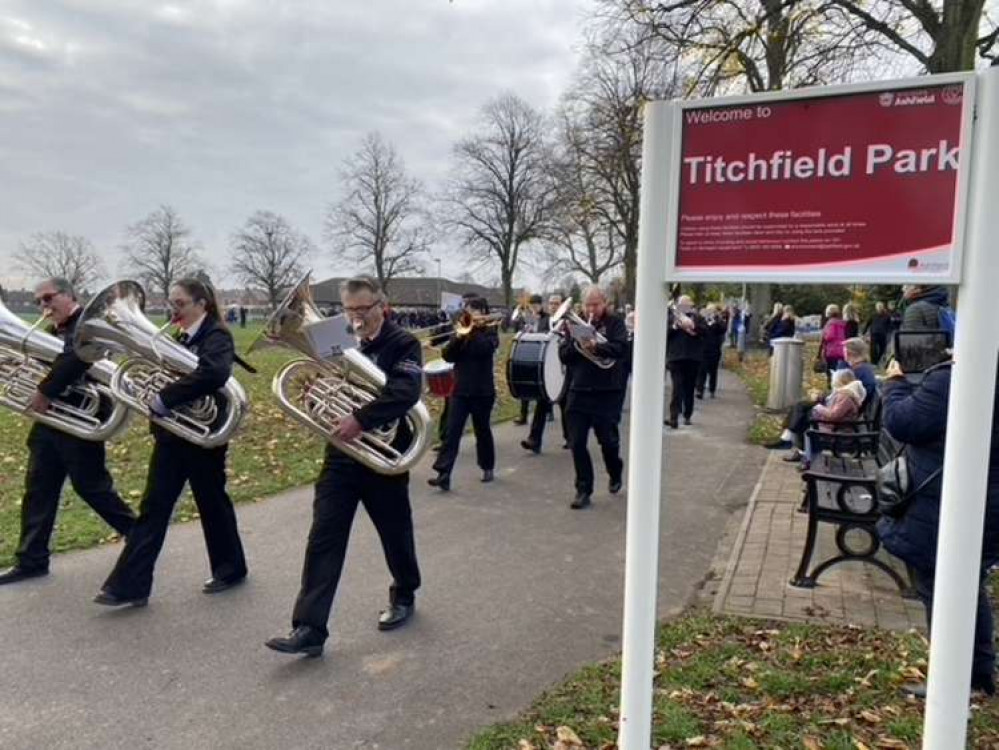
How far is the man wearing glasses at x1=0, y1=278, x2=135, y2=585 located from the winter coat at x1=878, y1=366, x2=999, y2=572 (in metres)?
4.36

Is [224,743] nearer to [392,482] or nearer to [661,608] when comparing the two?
[392,482]

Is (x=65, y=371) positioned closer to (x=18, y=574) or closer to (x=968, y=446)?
(x=18, y=574)

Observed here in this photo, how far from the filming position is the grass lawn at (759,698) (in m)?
2.83

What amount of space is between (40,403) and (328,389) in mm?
1842

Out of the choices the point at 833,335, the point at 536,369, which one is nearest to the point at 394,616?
the point at 536,369

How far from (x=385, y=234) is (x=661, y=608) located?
1800 inches

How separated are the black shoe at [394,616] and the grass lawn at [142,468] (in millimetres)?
1573

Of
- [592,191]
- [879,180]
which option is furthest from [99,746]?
[592,191]

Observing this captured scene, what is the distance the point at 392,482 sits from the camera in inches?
155

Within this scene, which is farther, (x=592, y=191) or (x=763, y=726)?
(x=592, y=191)

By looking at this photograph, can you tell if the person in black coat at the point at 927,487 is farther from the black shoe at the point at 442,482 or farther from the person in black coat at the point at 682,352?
the person in black coat at the point at 682,352

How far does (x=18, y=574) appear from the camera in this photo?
4512mm

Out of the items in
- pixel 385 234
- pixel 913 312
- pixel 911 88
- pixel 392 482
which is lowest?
pixel 392 482

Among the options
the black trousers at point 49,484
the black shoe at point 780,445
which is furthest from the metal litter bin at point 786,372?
the black trousers at point 49,484
